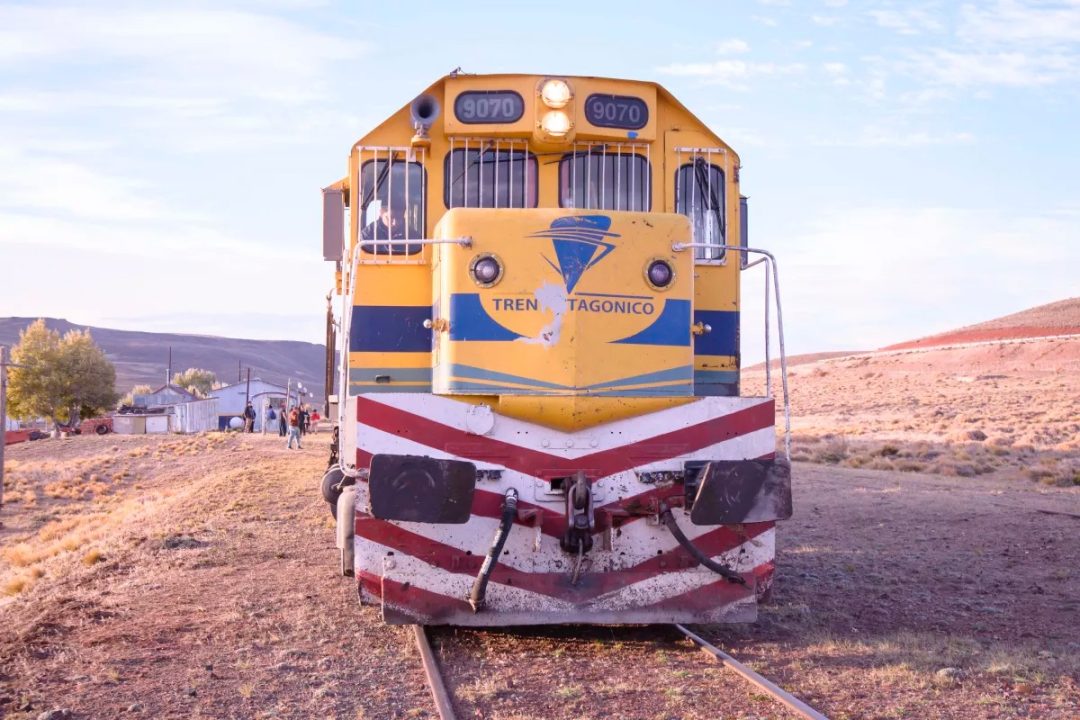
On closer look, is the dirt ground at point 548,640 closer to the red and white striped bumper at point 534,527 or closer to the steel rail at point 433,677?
the steel rail at point 433,677

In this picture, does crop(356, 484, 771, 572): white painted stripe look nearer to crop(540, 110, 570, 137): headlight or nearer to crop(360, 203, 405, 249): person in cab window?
crop(360, 203, 405, 249): person in cab window

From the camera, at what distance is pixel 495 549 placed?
6074 mm

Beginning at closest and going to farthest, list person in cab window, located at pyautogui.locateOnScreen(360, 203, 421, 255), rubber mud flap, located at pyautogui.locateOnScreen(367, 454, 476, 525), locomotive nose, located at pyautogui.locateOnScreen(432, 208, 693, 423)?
1. rubber mud flap, located at pyautogui.locateOnScreen(367, 454, 476, 525)
2. locomotive nose, located at pyautogui.locateOnScreen(432, 208, 693, 423)
3. person in cab window, located at pyautogui.locateOnScreen(360, 203, 421, 255)

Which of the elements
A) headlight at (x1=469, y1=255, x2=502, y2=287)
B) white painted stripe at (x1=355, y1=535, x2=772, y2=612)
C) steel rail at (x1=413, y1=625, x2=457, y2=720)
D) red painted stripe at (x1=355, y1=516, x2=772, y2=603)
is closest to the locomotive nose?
headlight at (x1=469, y1=255, x2=502, y2=287)

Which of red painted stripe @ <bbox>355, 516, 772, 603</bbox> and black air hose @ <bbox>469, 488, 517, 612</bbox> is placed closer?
black air hose @ <bbox>469, 488, 517, 612</bbox>

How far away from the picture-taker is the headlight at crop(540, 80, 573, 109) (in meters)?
7.21

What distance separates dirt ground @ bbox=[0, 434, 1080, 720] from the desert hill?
12.5 meters

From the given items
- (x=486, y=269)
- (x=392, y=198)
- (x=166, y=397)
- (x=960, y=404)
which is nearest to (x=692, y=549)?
(x=486, y=269)

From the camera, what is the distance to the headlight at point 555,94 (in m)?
7.21

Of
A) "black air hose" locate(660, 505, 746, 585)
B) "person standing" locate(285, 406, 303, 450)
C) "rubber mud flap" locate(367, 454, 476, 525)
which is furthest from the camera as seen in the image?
"person standing" locate(285, 406, 303, 450)

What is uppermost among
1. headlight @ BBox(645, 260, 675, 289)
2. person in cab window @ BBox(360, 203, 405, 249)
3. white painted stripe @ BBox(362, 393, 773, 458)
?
person in cab window @ BBox(360, 203, 405, 249)

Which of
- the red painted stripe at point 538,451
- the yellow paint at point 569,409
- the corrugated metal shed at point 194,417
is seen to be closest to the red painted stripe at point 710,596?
the red painted stripe at point 538,451

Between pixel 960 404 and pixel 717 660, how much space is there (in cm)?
4660

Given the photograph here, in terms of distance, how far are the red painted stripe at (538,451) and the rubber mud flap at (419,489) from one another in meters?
0.34
